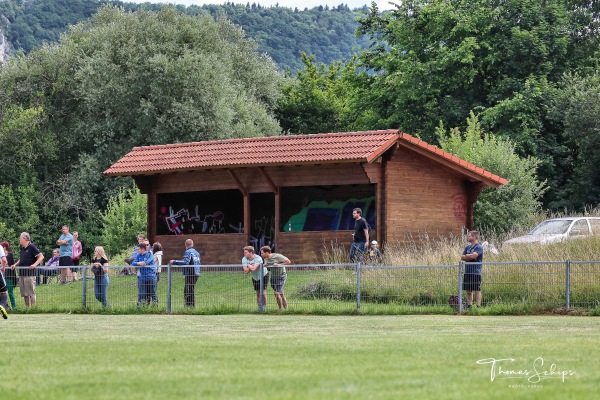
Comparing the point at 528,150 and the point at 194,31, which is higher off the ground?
the point at 194,31

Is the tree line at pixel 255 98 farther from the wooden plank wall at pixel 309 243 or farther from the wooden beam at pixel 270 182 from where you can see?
the wooden plank wall at pixel 309 243

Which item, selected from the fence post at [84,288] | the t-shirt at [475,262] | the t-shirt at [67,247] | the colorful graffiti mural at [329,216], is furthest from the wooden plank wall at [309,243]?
the t-shirt at [475,262]

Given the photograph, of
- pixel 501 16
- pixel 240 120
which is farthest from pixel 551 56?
pixel 240 120

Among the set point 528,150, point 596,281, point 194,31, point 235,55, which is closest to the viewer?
point 596,281

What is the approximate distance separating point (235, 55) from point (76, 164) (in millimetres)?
11375

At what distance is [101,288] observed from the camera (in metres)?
25.1

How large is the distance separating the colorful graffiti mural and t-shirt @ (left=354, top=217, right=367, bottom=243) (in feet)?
15.7

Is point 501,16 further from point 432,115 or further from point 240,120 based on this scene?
point 240,120

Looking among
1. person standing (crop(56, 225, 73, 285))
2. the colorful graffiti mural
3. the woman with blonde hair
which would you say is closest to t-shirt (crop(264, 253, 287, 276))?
the woman with blonde hair

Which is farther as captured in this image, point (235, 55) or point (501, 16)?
point (235, 55)

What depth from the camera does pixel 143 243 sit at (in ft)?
84.5

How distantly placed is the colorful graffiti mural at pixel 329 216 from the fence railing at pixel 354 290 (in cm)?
878
